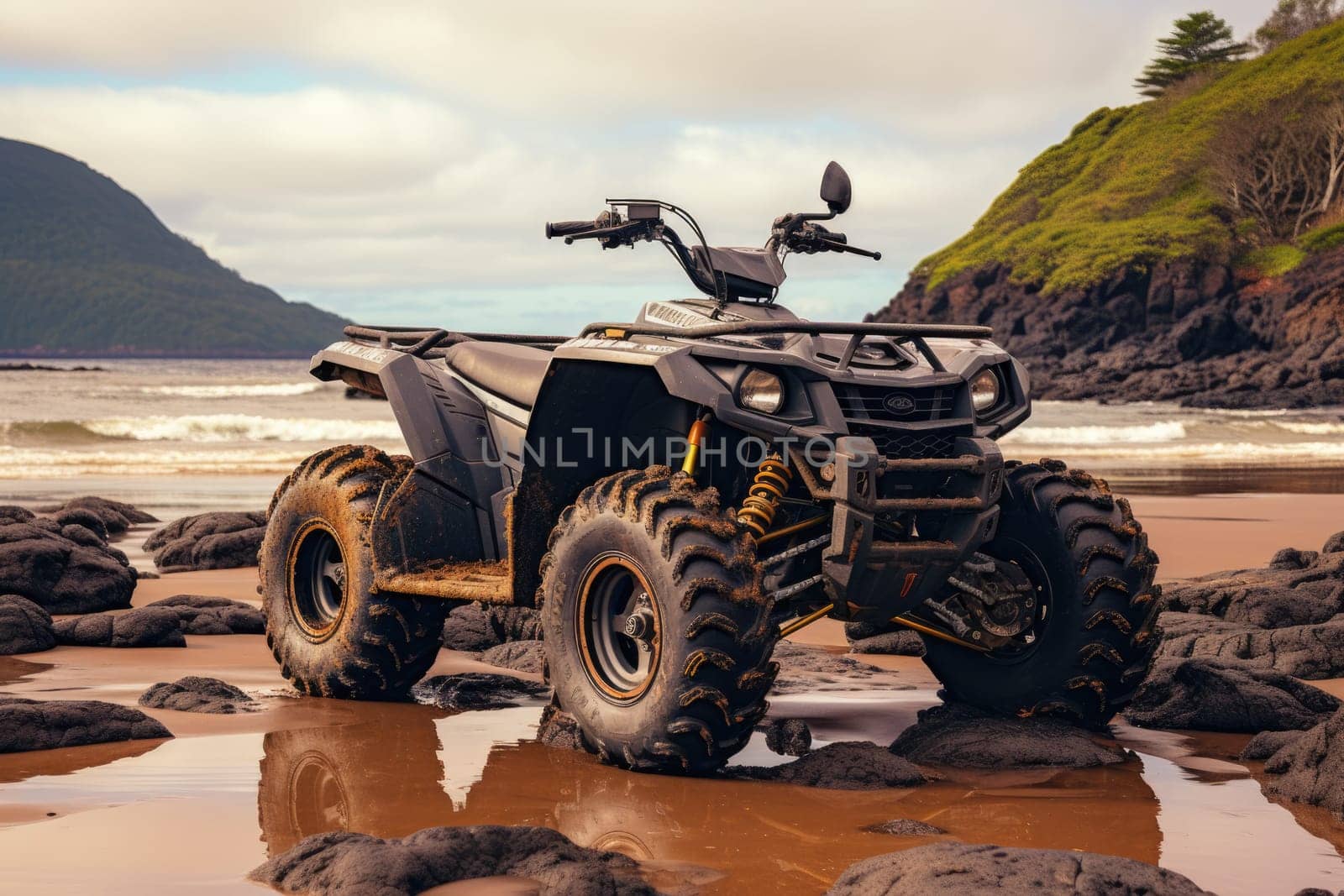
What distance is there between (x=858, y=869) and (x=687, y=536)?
58.1 inches

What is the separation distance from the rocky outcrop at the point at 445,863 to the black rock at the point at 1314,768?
7.36 ft

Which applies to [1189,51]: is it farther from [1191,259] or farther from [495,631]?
[495,631]

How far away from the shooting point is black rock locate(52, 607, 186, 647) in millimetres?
7906

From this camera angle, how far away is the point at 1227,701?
6219 millimetres

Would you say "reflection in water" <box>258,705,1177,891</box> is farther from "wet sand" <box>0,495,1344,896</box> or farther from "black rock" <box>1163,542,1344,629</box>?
"black rock" <box>1163,542,1344,629</box>

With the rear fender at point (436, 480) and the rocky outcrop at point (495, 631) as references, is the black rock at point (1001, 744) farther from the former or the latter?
the rocky outcrop at point (495, 631)

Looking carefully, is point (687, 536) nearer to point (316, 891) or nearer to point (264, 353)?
point (316, 891)

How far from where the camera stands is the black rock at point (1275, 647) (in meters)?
7.27

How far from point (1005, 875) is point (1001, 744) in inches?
79.3

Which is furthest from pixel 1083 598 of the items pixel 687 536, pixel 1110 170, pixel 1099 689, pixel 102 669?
pixel 1110 170

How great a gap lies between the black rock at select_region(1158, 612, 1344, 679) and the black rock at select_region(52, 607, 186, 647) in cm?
499

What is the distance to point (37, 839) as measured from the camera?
423 centimetres

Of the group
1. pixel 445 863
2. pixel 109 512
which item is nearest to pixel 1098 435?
pixel 109 512

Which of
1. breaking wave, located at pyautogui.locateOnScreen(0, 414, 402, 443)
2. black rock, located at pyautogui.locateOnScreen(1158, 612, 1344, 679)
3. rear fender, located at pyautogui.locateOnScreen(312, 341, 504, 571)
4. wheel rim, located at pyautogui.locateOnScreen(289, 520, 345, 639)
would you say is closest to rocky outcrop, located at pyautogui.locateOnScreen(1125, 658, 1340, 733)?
black rock, located at pyautogui.locateOnScreen(1158, 612, 1344, 679)
